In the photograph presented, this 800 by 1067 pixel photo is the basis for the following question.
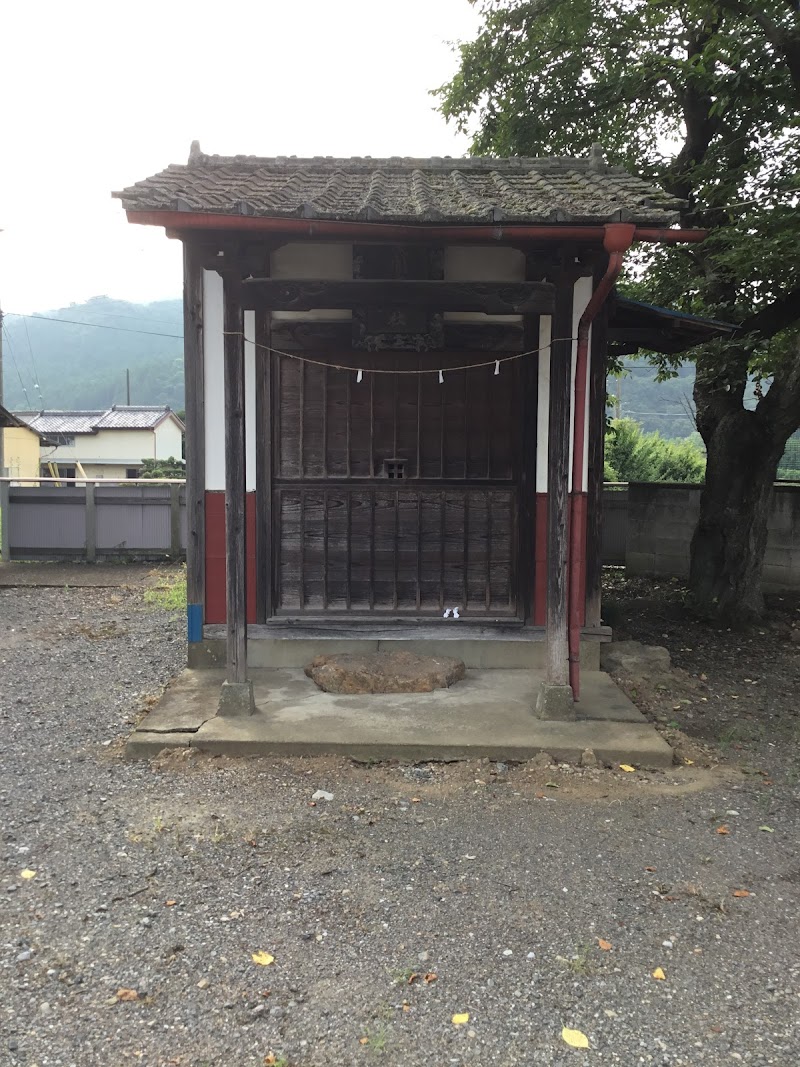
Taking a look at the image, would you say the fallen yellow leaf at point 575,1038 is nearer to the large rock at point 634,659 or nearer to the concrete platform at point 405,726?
the concrete platform at point 405,726

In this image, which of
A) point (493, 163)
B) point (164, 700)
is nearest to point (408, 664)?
point (164, 700)

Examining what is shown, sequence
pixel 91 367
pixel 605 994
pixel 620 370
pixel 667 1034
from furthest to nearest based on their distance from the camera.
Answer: pixel 91 367 < pixel 620 370 < pixel 605 994 < pixel 667 1034

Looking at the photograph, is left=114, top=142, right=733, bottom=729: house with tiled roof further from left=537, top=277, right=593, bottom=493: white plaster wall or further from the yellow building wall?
the yellow building wall

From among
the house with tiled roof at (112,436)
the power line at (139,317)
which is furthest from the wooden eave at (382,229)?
the power line at (139,317)

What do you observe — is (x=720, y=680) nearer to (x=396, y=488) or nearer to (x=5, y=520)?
(x=396, y=488)

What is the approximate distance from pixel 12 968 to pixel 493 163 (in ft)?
20.9

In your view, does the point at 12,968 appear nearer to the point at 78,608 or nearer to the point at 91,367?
the point at 78,608

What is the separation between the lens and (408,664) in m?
5.84

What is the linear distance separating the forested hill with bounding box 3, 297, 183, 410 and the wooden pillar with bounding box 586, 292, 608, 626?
84.9 m

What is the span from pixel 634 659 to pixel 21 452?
4114cm

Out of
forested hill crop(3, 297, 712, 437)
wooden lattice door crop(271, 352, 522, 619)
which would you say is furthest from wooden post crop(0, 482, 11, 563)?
forested hill crop(3, 297, 712, 437)

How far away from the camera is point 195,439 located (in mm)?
6004

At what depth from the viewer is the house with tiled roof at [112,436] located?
49.5 meters

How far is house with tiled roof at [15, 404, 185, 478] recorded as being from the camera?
1950 inches
